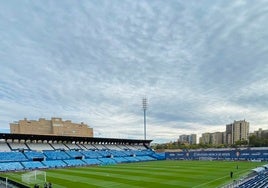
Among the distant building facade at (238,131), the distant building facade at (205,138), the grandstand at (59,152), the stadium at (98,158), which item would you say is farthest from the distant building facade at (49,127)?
the distant building facade at (238,131)

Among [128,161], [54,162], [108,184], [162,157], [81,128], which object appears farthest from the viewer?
[81,128]

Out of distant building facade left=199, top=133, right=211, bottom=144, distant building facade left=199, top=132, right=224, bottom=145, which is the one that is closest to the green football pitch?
distant building facade left=199, top=132, right=224, bottom=145

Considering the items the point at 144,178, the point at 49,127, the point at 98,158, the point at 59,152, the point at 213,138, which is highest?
the point at 144,178

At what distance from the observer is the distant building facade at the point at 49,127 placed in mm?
144125

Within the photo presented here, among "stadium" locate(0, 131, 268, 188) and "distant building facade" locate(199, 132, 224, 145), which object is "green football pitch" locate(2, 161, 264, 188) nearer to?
"stadium" locate(0, 131, 268, 188)

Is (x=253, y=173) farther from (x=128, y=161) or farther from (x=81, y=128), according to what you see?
(x=81, y=128)

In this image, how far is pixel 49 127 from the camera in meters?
154

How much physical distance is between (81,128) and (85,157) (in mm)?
105243

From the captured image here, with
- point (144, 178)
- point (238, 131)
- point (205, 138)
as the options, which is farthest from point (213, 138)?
point (144, 178)

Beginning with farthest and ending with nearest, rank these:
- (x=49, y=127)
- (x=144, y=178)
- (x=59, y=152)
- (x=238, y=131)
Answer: (x=49, y=127) < (x=238, y=131) < (x=59, y=152) < (x=144, y=178)

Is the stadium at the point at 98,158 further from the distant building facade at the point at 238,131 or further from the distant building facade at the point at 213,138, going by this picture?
the distant building facade at the point at 213,138

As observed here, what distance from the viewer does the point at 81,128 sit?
164 meters

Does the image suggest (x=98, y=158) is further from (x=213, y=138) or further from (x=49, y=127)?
(x=213, y=138)

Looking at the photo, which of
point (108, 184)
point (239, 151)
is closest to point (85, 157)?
point (108, 184)
